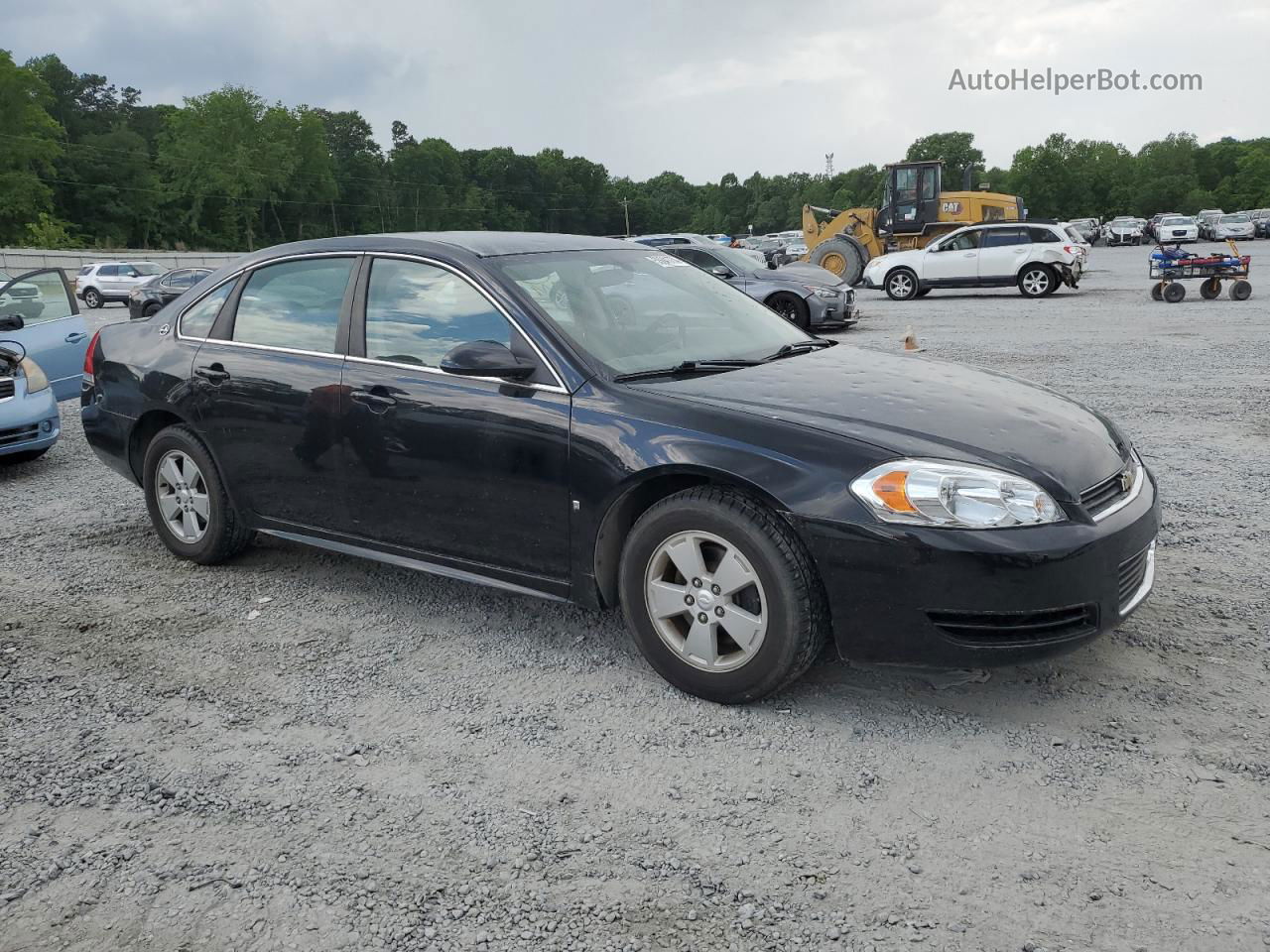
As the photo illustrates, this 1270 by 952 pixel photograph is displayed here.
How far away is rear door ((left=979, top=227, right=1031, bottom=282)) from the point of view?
2358 cm

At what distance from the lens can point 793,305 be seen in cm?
1711

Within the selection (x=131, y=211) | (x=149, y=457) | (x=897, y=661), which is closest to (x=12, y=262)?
(x=131, y=211)

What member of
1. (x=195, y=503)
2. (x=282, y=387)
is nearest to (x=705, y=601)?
(x=282, y=387)

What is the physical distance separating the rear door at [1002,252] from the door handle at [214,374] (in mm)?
21310

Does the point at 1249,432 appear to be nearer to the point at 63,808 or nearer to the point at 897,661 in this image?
the point at 897,661

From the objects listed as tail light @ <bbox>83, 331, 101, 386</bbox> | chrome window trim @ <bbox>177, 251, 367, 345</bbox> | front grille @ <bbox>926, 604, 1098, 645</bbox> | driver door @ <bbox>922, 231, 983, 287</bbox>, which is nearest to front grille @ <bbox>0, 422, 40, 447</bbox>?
tail light @ <bbox>83, 331, 101, 386</bbox>

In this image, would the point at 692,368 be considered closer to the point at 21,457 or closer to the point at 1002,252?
the point at 21,457

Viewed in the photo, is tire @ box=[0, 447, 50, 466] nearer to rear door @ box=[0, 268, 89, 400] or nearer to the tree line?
rear door @ box=[0, 268, 89, 400]

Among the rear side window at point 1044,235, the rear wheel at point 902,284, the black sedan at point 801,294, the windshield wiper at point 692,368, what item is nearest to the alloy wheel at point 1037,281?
the rear side window at point 1044,235

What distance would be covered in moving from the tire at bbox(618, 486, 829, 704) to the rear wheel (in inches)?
886

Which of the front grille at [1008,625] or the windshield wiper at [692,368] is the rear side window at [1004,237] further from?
the front grille at [1008,625]

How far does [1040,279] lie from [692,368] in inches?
835

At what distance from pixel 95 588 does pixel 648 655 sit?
2975 millimetres

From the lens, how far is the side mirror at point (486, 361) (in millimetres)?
4043
